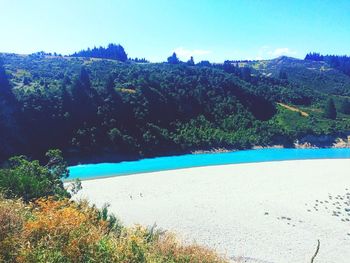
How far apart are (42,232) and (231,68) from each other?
144 meters

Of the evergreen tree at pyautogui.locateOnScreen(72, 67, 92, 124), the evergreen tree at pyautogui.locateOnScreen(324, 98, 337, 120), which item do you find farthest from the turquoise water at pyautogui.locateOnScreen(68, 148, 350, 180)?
the evergreen tree at pyautogui.locateOnScreen(324, 98, 337, 120)

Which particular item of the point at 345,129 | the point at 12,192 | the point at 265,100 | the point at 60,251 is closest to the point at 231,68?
the point at 265,100

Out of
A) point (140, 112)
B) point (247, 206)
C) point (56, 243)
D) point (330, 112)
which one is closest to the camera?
point (56, 243)

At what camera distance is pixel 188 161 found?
70000 mm

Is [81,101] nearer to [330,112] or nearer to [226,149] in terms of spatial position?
[226,149]

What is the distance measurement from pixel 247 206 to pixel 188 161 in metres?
35.2

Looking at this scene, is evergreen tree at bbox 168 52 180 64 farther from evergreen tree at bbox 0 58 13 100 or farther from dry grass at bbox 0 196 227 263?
dry grass at bbox 0 196 227 263

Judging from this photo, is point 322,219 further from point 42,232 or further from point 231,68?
point 231,68

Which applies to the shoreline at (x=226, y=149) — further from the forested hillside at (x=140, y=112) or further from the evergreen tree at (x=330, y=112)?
the evergreen tree at (x=330, y=112)

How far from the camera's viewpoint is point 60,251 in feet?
28.3

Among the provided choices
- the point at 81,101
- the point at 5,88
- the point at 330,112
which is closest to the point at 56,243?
the point at 5,88

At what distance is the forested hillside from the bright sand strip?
2234 centimetres

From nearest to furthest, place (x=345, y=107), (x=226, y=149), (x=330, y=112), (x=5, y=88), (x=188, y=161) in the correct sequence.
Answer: (x=5, y=88) < (x=188, y=161) < (x=226, y=149) < (x=330, y=112) < (x=345, y=107)

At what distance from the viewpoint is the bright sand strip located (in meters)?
24.7
